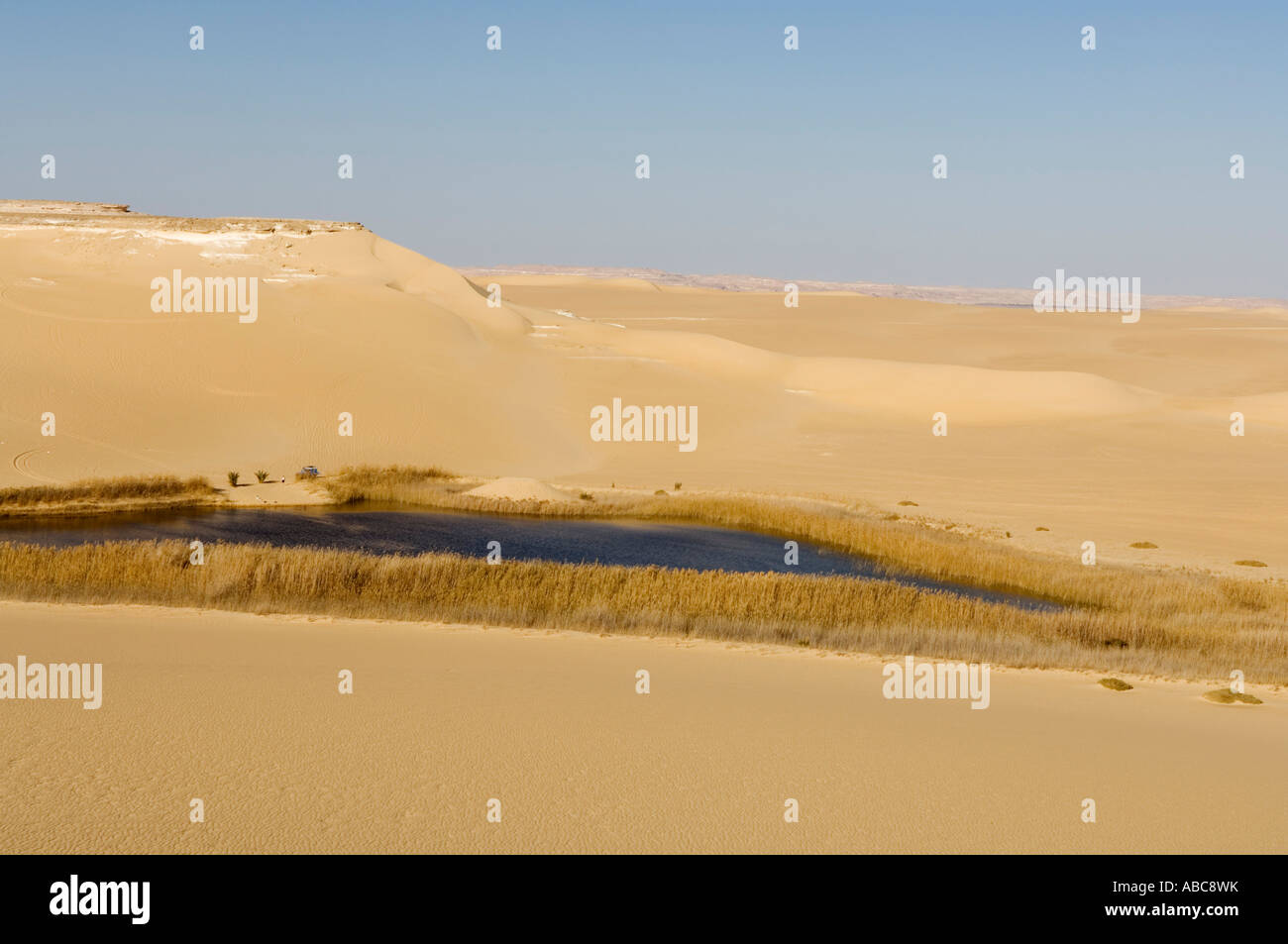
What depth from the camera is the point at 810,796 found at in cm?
847

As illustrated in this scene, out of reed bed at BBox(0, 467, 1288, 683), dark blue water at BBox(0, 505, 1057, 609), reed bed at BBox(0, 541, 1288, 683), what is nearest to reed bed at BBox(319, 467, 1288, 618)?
reed bed at BBox(0, 467, 1288, 683)

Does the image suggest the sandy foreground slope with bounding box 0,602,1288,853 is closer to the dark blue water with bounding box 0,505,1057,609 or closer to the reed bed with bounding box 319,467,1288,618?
the reed bed with bounding box 319,467,1288,618

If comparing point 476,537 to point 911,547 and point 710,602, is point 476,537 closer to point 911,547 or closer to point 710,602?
point 710,602

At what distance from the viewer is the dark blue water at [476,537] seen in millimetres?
21703

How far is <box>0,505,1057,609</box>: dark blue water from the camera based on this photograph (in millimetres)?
21703

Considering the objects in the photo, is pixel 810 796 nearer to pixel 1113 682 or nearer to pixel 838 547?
pixel 1113 682

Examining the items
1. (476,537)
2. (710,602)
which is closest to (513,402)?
(476,537)

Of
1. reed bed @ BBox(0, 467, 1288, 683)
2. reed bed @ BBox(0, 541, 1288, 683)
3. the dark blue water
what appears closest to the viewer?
reed bed @ BBox(0, 467, 1288, 683)

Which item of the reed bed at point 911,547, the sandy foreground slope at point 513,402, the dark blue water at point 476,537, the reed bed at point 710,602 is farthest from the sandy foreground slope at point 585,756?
the sandy foreground slope at point 513,402

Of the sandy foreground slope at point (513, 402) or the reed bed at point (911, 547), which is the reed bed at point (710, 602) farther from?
the sandy foreground slope at point (513, 402)

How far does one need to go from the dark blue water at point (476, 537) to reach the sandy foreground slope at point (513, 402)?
5.39 meters

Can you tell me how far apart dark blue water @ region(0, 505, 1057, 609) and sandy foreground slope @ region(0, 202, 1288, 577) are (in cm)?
539

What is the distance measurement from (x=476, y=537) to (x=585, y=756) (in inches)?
589

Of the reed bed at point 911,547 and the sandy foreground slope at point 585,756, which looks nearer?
the sandy foreground slope at point 585,756
